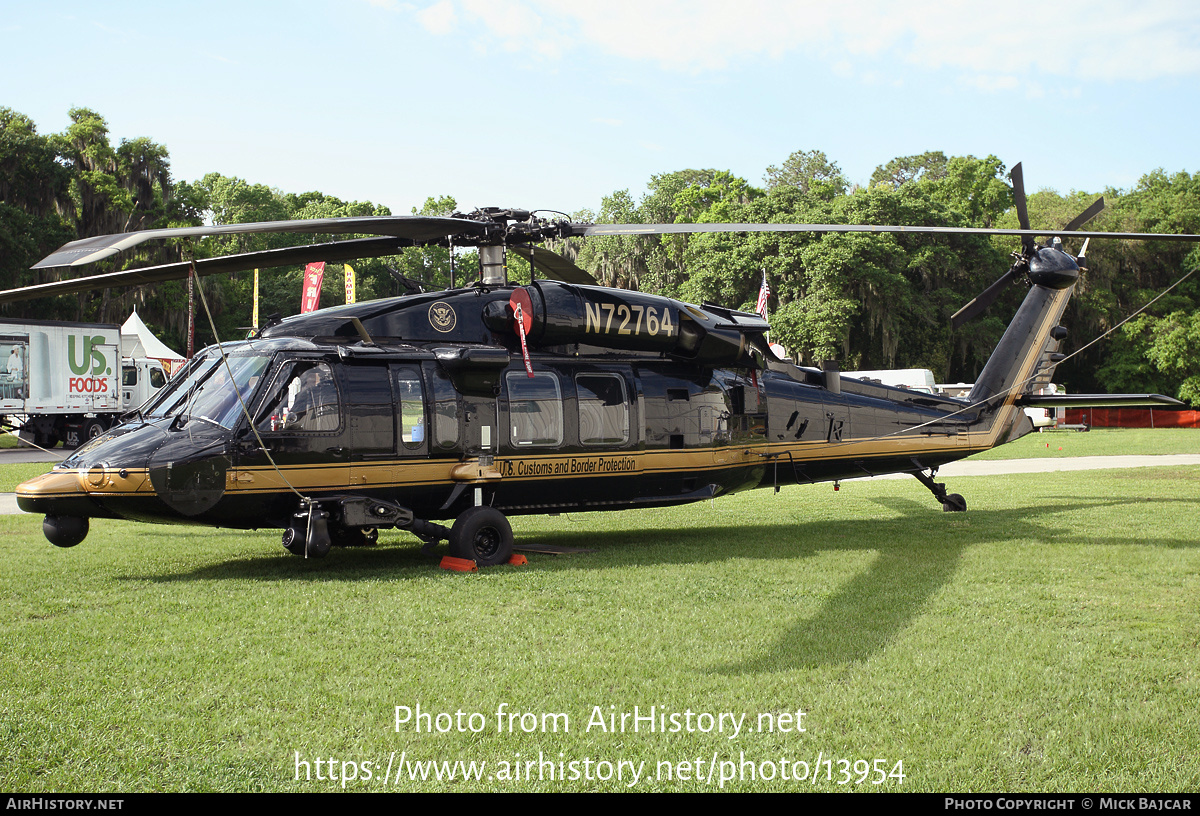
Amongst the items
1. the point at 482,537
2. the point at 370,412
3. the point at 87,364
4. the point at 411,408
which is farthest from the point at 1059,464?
the point at 87,364

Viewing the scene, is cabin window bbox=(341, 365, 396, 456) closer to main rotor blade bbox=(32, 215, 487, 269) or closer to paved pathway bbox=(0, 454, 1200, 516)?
main rotor blade bbox=(32, 215, 487, 269)

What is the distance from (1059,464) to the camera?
2641cm

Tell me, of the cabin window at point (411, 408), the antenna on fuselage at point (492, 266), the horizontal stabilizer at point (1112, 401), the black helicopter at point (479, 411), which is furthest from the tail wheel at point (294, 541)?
the horizontal stabilizer at point (1112, 401)

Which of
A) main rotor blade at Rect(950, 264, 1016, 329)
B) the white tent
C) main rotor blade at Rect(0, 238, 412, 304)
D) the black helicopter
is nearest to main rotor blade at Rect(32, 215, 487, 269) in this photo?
the black helicopter

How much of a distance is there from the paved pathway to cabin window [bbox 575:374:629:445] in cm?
1330

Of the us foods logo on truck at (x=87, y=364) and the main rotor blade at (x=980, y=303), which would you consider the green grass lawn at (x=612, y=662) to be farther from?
the us foods logo on truck at (x=87, y=364)

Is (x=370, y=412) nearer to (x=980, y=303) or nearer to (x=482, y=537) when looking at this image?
(x=482, y=537)

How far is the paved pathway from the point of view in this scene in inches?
962

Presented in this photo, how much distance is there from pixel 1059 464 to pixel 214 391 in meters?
24.6

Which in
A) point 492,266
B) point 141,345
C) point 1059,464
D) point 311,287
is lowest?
point 1059,464

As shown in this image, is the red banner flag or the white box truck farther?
the white box truck

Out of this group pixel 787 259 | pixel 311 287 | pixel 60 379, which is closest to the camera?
pixel 311 287

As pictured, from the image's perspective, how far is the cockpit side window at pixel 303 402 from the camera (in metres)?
9.62
